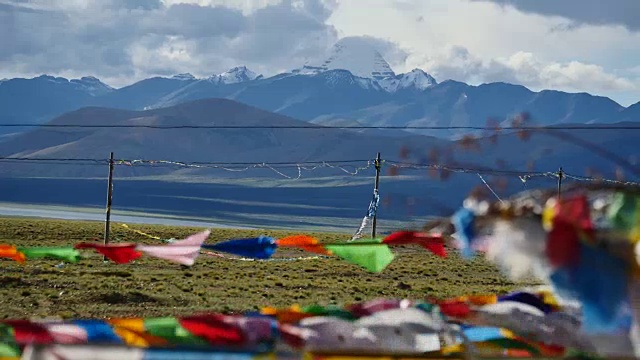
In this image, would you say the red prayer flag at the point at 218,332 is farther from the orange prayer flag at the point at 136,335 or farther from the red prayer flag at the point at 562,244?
the red prayer flag at the point at 562,244

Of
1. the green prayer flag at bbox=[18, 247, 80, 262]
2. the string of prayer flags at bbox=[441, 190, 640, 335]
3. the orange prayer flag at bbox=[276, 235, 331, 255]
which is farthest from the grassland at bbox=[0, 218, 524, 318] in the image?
the string of prayer flags at bbox=[441, 190, 640, 335]

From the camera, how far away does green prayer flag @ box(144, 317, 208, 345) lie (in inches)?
195

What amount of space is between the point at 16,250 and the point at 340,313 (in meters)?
4.39

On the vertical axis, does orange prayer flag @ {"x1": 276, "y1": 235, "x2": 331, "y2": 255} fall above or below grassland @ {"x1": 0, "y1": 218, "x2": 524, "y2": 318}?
above

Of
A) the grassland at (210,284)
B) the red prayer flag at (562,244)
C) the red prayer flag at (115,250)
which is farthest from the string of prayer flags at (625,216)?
the grassland at (210,284)

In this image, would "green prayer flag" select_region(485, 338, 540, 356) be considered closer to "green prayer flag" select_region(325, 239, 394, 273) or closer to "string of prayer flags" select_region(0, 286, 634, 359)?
"string of prayer flags" select_region(0, 286, 634, 359)

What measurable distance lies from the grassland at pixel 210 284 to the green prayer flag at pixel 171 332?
32.8 feet

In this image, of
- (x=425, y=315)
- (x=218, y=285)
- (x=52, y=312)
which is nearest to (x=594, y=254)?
(x=425, y=315)

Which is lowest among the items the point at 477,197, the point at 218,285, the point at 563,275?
the point at 218,285

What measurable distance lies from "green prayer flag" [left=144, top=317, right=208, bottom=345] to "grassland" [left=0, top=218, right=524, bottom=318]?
10.00 m

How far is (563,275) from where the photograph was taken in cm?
400

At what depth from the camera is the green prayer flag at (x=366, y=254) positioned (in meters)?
7.58

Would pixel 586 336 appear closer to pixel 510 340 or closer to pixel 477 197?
pixel 477 197

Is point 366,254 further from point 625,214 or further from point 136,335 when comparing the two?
point 625,214
